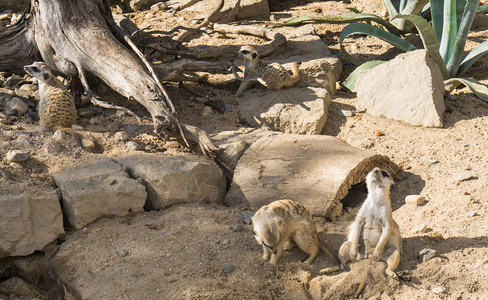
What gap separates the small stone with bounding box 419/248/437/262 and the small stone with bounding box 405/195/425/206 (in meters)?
0.64

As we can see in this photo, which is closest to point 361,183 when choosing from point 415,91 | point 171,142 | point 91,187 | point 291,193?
point 291,193

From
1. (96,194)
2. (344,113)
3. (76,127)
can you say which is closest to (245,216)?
(96,194)

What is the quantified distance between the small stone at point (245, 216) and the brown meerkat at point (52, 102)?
5.58ft

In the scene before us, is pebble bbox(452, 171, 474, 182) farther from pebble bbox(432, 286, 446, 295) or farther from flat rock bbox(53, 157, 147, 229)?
flat rock bbox(53, 157, 147, 229)

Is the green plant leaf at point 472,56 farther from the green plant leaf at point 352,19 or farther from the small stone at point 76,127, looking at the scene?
the small stone at point 76,127

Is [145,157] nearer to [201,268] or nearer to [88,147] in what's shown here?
[88,147]

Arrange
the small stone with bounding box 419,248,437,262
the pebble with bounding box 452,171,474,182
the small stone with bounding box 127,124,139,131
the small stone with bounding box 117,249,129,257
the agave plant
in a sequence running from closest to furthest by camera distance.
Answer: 1. the small stone with bounding box 419,248,437,262
2. the small stone with bounding box 117,249,129,257
3. the pebble with bounding box 452,171,474,182
4. the small stone with bounding box 127,124,139,131
5. the agave plant

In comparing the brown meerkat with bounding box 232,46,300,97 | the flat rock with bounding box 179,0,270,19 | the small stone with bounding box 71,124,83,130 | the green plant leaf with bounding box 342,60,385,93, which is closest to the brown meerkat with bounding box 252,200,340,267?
the small stone with bounding box 71,124,83,130

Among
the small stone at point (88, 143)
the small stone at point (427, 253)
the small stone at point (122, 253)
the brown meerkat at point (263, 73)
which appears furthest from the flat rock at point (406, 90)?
the small stone at point (122, 253)

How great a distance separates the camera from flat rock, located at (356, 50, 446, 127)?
15.8 ft

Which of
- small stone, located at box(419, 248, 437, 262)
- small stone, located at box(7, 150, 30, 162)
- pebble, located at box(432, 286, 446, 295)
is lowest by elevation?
pebble, located at box(432, 286, 446, 295)

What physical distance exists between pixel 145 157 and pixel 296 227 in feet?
4.50

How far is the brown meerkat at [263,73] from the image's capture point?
527cm

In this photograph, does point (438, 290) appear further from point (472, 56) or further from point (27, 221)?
point (472, 56)
